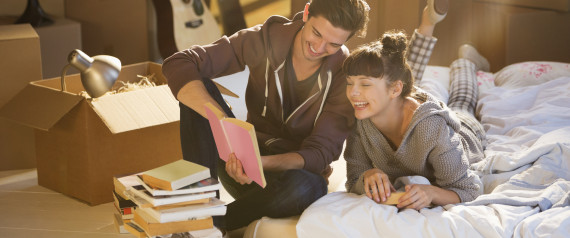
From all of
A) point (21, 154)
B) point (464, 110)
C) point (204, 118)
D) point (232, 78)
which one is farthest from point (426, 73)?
point (21, 154)

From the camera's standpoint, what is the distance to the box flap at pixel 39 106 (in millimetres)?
2412

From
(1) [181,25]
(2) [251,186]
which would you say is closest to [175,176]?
(2) [251,186]

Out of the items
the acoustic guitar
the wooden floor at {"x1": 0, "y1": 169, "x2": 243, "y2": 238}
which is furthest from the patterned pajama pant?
the acoustic guitar

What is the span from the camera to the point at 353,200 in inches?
72.8

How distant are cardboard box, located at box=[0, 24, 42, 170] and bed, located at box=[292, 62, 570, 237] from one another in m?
1.29

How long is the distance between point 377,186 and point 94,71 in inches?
43.3

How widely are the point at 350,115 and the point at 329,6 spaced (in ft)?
1.07

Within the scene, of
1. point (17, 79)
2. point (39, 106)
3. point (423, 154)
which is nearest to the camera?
point (423, 154)

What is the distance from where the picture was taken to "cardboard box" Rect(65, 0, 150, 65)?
12.4ft

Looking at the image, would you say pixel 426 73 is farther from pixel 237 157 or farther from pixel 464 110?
pixel 237 157

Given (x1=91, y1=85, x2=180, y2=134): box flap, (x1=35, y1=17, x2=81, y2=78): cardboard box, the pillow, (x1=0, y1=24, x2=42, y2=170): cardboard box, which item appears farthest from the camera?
(x1=35, y1=17, x2=81, y2=78): cardboard box

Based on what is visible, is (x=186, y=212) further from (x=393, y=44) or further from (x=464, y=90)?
(x=464, y=90)

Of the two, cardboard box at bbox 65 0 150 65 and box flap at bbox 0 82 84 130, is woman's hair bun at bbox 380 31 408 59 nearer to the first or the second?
box flap at bbox 0 82 84 130

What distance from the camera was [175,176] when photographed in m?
1.69
